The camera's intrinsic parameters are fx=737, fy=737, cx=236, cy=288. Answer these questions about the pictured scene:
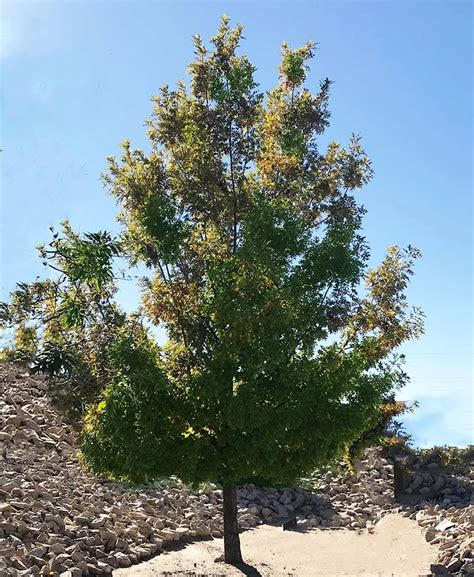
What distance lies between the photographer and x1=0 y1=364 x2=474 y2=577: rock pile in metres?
13.9

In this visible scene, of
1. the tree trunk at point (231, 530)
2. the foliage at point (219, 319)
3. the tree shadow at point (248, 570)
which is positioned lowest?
the tree shadow at point (248, 570)

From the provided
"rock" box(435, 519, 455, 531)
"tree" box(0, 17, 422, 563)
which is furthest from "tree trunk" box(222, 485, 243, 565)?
"rock" box(435, 519, 455, 531)

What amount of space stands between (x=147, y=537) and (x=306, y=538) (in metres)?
4.96

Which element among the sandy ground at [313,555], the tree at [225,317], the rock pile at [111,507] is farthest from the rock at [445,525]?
the tree at [225,317]

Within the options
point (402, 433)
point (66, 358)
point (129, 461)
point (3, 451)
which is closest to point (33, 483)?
point (3, 451)

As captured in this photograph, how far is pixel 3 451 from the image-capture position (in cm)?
1877

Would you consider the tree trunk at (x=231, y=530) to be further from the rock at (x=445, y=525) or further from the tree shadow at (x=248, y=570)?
the rock at (x=445, y=525)

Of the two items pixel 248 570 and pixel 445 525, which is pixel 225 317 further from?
pixel 445 525

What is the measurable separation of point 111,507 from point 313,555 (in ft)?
15.9

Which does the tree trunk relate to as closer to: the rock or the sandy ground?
the sandy ground

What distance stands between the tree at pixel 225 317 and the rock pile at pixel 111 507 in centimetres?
181

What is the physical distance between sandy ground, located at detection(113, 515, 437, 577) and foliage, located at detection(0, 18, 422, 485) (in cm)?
186

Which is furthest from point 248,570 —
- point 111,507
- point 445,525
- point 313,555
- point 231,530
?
point 445,525

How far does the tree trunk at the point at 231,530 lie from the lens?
49.8 feet
